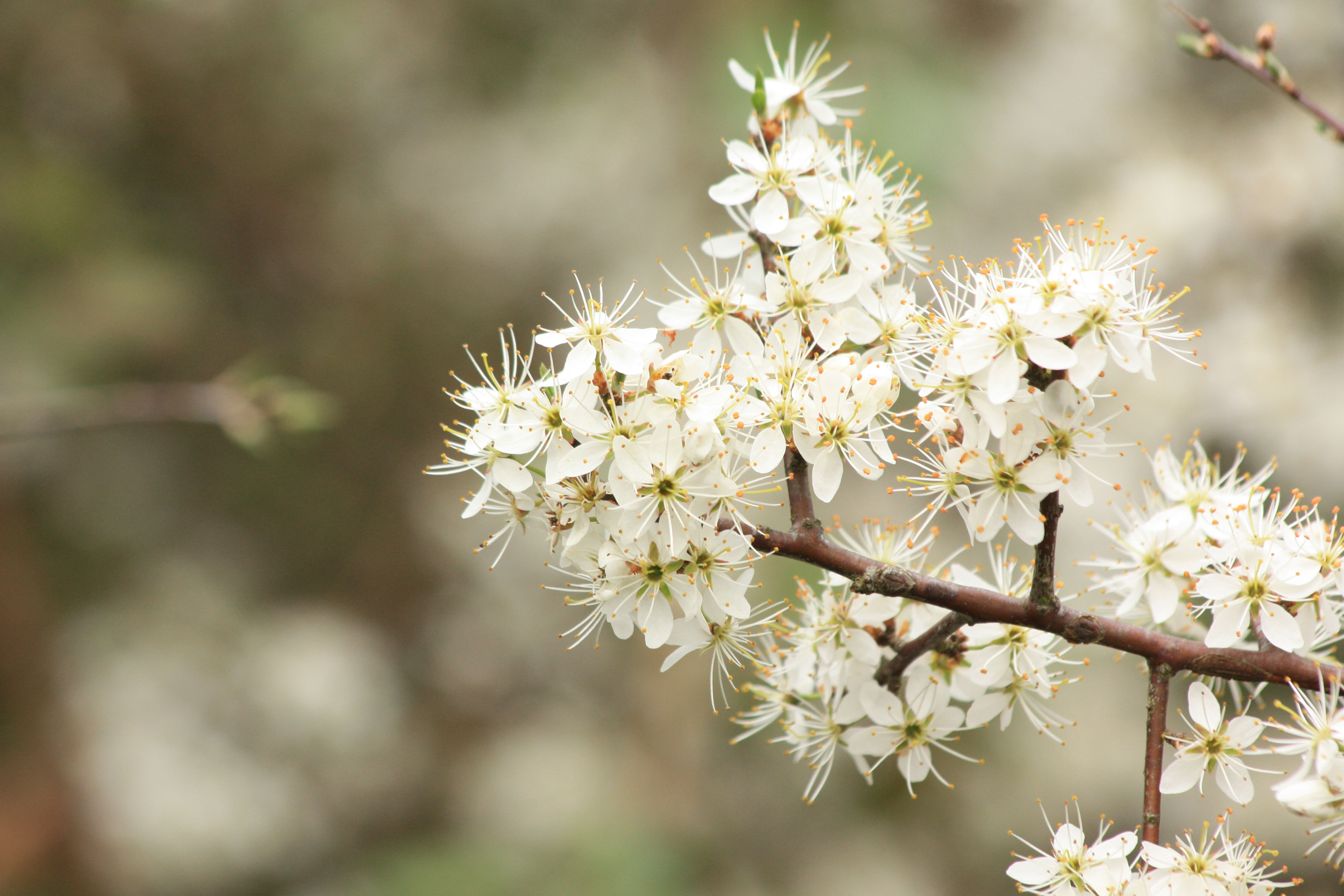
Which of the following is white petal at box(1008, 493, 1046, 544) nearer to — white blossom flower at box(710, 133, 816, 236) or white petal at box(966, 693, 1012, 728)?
white petal at box(966, 693, 1012, 728)

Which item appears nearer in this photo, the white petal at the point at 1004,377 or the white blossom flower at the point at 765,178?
the white petal at the point at 1004,377

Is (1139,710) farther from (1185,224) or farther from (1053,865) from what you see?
(1053,865)

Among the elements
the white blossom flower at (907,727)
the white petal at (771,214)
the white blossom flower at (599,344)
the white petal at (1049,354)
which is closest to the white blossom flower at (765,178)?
the white petal at (771,214)

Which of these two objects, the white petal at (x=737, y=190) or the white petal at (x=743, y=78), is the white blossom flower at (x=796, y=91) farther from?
the white petal at (x=737, y=190)

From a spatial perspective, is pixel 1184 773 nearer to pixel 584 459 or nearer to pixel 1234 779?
pixel 1234 779

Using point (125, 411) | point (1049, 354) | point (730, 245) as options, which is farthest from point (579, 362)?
point (125, 411)

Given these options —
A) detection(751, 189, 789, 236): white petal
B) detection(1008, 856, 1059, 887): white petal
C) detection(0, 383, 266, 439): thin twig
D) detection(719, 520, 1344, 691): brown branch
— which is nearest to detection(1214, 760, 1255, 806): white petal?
detection(719, 520, 1344, 691): brown branch

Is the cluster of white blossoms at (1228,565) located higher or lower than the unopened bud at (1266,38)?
lower
